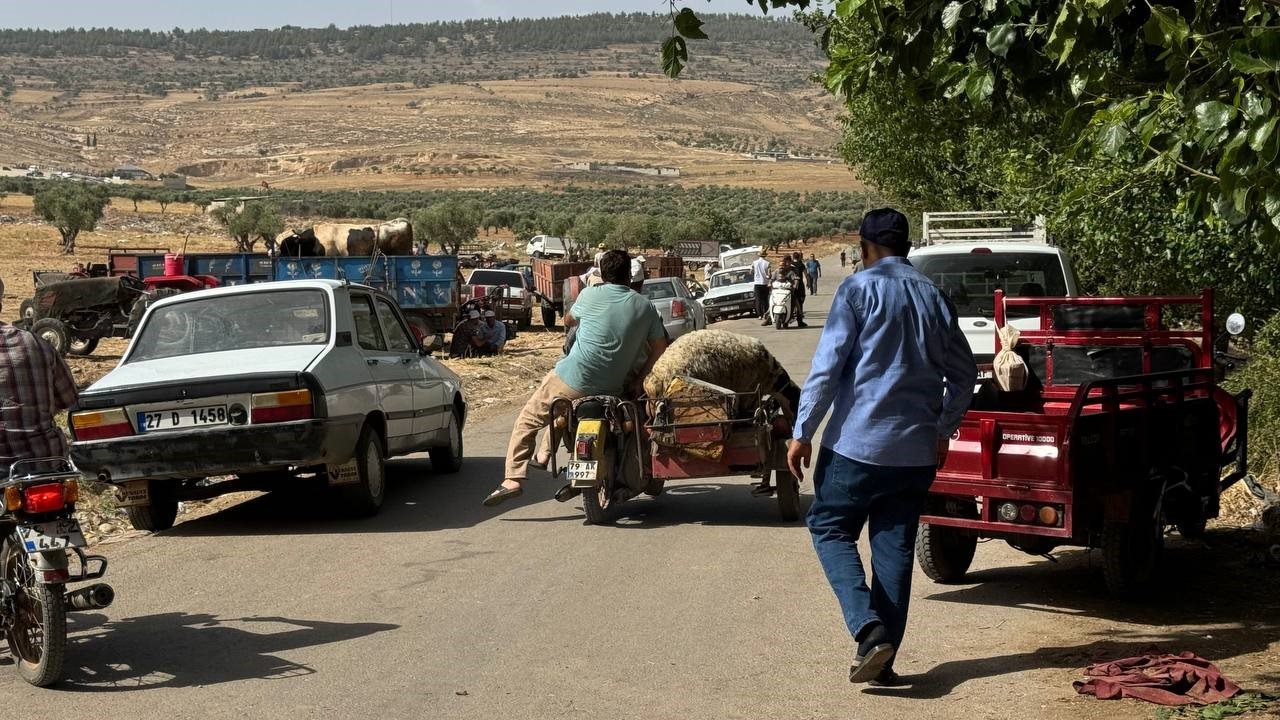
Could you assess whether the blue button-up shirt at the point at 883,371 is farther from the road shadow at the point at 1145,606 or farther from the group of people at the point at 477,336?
the group of people at the point at 477,336

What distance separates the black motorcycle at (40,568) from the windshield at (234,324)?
4.02 metres

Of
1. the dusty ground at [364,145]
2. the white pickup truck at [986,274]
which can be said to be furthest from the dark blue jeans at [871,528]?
the dusty ground at [364,145]

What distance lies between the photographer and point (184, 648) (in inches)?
267

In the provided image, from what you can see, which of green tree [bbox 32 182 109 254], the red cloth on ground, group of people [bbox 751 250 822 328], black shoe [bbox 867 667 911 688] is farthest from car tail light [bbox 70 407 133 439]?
green tree [bbox 32 182 109 254]

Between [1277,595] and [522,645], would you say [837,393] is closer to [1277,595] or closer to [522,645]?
[522,645]

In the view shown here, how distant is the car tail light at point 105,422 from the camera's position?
946 cm

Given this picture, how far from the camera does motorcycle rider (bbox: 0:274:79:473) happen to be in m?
6.40

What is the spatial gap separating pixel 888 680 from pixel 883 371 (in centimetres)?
125

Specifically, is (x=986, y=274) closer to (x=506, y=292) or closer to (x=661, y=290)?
(x=661, y=290)

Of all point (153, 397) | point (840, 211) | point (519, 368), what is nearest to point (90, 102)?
point (840, 211)

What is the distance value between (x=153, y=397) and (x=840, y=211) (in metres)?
116

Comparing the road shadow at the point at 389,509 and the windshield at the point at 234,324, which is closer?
the road shadow at the point at 389,509

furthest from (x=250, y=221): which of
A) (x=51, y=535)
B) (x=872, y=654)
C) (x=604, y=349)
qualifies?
(x=872, y=654)

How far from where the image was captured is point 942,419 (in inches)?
236
